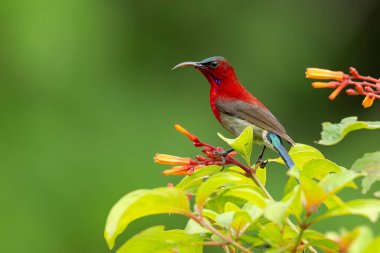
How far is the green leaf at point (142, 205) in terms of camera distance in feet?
4.52

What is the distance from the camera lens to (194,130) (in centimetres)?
695

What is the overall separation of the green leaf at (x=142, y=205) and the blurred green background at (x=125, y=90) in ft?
13.4

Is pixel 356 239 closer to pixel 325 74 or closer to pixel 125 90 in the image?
pixel 325 74

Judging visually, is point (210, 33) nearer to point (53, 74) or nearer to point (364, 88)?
point (53, 74)

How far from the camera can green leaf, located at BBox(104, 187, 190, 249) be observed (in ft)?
4.52

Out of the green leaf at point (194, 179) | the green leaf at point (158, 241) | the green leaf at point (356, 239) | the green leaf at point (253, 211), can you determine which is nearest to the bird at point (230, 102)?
the green leaf at point (194, 179)

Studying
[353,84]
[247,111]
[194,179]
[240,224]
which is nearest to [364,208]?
[240,224]

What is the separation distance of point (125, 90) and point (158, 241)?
6157mm

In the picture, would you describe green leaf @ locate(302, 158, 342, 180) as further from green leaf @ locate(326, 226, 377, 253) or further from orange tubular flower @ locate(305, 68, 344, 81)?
green leaf @ locate(326, 226, 377, 253)

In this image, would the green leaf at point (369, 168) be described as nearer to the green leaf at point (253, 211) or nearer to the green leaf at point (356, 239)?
the green leaf at point (253, 211)

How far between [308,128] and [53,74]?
2449mm

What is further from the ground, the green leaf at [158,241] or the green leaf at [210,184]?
the green leaf at [210,184]

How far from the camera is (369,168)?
5.04ft

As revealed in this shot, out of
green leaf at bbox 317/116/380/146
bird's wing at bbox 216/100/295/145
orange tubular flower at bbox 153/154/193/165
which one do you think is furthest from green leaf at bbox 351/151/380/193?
bird's wing at bbox 216/100/295/145
